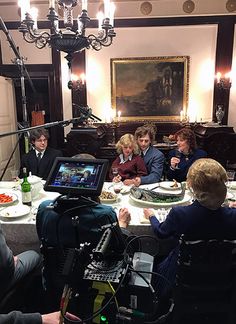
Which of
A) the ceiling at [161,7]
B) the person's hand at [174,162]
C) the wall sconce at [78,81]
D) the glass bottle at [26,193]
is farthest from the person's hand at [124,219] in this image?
the ceiling at [161,7]

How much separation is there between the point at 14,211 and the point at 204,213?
3.94ft

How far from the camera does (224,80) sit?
182 inches

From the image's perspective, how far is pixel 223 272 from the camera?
123 centimetres

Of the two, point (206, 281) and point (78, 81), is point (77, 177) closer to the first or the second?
point (206, 281)

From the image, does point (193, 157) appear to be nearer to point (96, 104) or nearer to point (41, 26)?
point (96, 104)

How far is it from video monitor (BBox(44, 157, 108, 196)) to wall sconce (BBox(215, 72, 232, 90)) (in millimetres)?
4002

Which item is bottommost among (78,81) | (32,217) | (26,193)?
(32,217)

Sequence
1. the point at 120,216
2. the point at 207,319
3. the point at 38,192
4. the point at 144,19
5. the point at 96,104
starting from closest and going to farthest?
the point at 207,319
the point at 120,216
the point at 38,192
the point at 144,19
the point at 96,104

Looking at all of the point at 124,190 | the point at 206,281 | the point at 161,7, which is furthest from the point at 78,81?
the point at 206,281

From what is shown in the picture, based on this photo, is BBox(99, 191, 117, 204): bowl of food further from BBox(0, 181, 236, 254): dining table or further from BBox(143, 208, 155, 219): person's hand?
BBox(143, 208, 155, 219): person's hand

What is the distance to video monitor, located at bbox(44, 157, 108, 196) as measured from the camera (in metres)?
1.22

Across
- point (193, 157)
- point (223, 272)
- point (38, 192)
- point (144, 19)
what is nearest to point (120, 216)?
point (223, 272)

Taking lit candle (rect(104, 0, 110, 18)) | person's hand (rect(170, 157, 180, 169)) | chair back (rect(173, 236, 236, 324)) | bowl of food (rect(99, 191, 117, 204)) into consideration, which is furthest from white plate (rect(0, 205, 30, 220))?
lit candle (rect(104, 0, 110, 18))

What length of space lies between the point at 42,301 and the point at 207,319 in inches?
41.2
